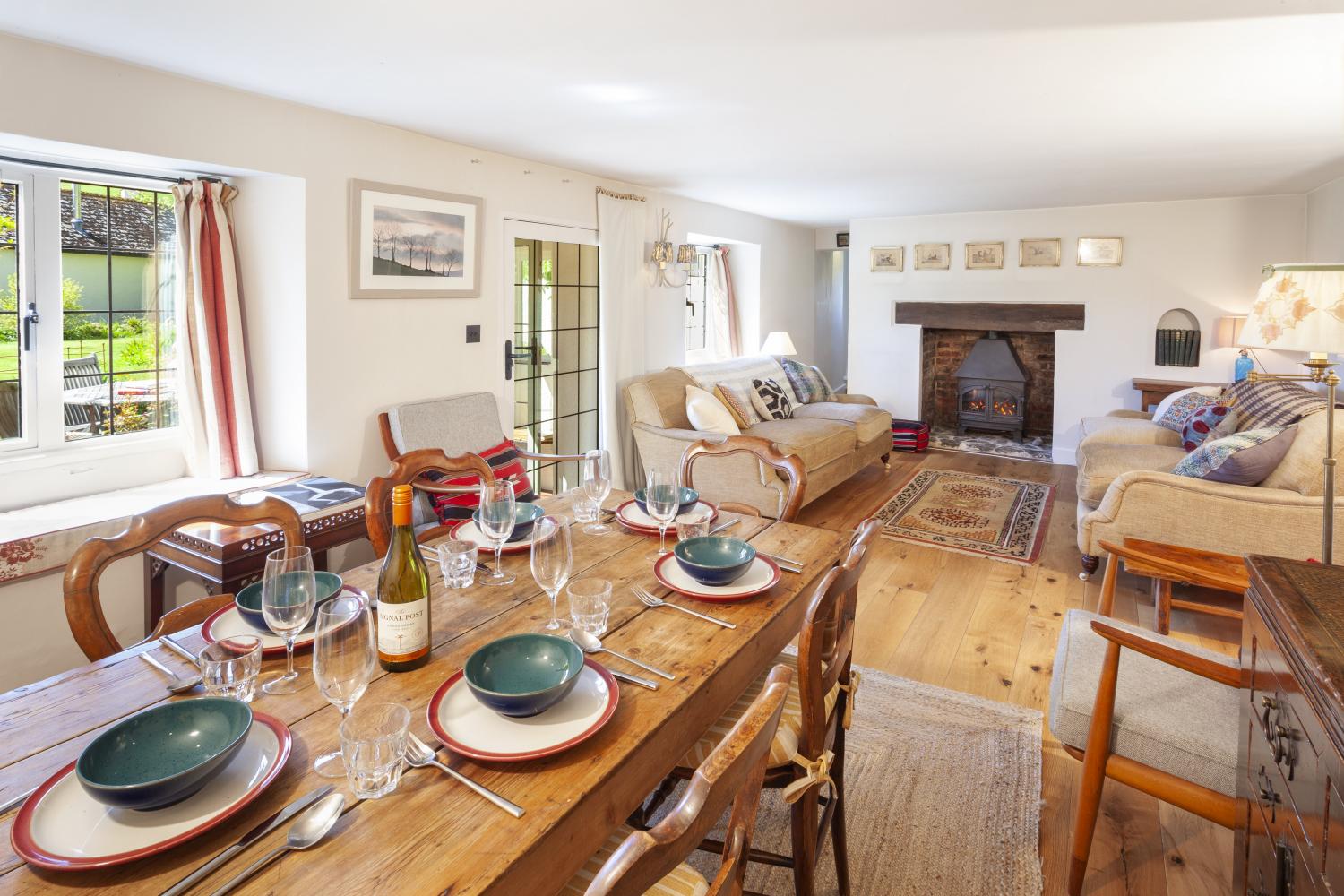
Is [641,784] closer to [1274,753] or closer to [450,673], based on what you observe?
[450,673]

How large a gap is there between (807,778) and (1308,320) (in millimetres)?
2046

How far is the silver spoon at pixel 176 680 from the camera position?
123cm

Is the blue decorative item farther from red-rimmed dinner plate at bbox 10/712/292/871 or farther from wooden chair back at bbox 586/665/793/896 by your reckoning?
red-rimmed dinner plate at bbox 10/712/292/871

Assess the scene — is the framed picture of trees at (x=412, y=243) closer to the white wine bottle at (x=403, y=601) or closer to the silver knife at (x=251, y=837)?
the white wine bottle at (x=403, y=601)

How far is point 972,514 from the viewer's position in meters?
5.16

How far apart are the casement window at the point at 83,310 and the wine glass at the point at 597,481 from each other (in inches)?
90.9

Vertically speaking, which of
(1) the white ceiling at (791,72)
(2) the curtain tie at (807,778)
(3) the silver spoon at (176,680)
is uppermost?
(1) the white ceiling at (791,72)

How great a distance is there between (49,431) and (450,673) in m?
2.65

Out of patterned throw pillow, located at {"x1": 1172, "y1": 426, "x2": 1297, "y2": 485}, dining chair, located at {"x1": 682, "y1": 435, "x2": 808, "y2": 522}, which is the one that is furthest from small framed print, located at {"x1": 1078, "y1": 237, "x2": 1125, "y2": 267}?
Result: dining chair, located at {"x1": 682, "y1": 435, "x2": 808, "y2": 522}

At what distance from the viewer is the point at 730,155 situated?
4312mm

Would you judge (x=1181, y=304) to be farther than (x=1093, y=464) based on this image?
Yes

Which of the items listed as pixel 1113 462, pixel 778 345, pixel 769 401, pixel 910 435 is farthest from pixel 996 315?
pixel 1113 462

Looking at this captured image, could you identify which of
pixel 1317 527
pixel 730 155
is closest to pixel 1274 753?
pixel 1317 527

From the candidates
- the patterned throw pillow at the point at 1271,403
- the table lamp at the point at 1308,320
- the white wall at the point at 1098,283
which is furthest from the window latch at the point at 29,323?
the white wall at the point at 1098,283
